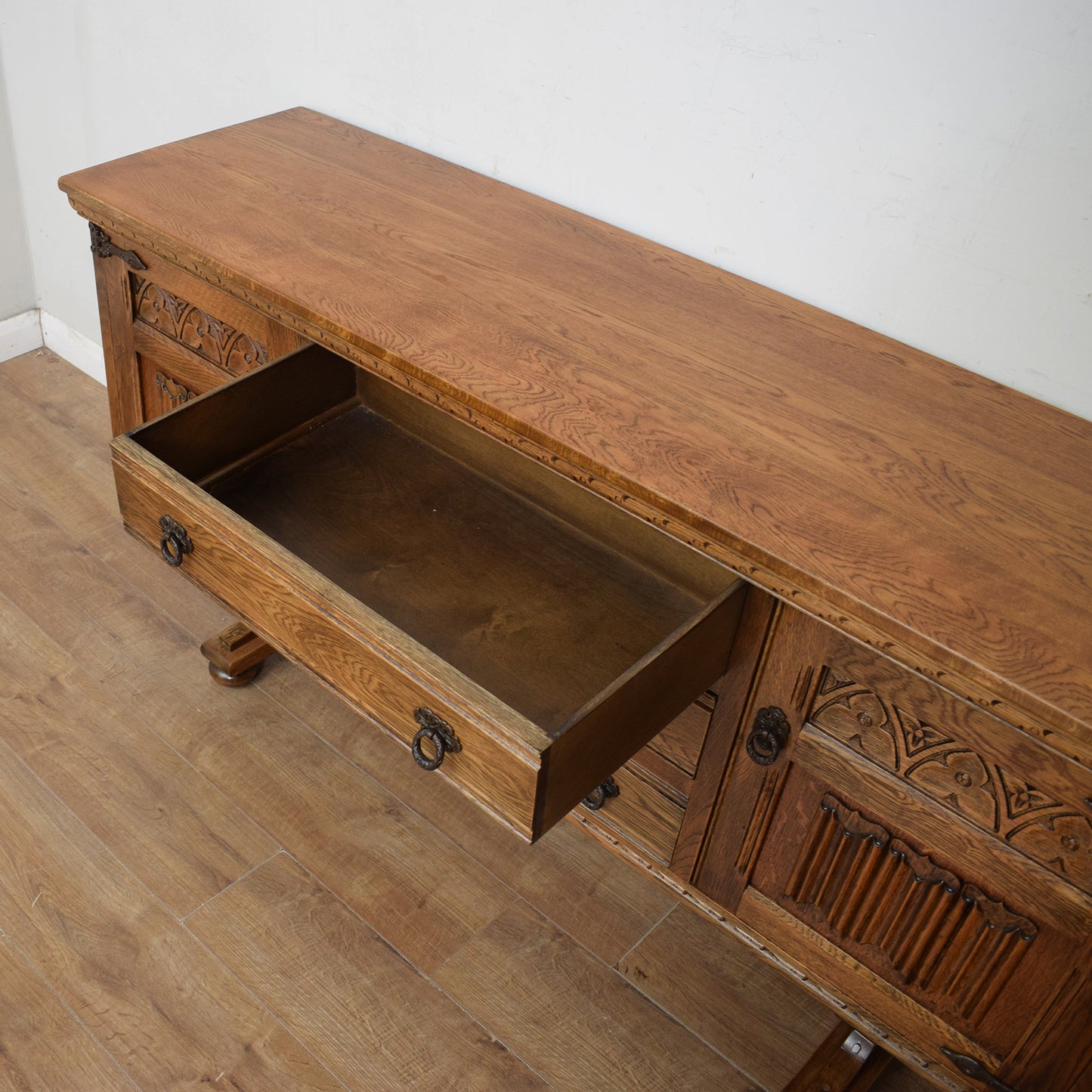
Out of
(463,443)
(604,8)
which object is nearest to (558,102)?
(604,8)

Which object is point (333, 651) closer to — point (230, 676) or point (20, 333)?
point (230, 676)

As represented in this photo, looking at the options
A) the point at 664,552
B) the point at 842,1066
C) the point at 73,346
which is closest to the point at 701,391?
the point at 664,552

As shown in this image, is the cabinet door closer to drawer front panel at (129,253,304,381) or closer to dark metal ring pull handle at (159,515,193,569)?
dark metal ring pull handle at (159,515,193,569)

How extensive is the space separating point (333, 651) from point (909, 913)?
615mm

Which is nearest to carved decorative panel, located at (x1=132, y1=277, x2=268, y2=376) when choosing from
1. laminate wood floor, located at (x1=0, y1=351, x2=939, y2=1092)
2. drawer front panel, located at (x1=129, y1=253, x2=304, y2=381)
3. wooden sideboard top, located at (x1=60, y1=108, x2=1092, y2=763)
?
drawer front panel, located at (x1=129, y1=253, x2=304, y2=381)

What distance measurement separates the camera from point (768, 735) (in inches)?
44.2

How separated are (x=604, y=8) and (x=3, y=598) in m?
1.36

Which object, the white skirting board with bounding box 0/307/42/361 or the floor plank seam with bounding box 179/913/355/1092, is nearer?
the floor plank seam with bounding box 179/913/355/1092

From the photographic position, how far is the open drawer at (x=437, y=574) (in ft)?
3.27

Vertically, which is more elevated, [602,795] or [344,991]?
[602,795]

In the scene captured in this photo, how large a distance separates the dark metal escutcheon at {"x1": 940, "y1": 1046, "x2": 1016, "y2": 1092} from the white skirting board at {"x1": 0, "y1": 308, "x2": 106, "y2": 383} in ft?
6.88

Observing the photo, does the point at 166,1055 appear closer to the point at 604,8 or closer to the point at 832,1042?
the point at 832,1042

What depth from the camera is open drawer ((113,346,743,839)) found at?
100cm

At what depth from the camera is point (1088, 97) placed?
3.44ft
